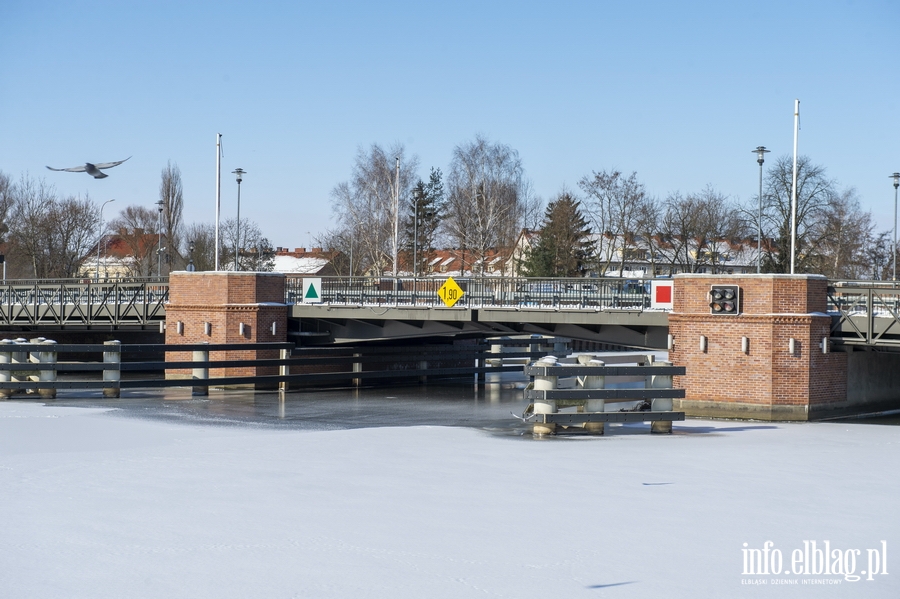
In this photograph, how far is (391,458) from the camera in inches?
530

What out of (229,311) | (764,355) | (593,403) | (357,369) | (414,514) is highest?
(229,311)

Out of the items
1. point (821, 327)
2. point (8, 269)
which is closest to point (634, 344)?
point (821, 327)

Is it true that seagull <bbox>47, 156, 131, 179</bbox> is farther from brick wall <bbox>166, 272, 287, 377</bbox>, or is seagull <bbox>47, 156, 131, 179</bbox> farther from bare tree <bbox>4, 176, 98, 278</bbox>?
bare tree <bbox>4, 176, 98, 278</bbox>

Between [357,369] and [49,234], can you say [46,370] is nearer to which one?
[357,369]

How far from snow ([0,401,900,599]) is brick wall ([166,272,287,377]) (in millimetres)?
12060

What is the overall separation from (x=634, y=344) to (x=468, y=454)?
1323 cm

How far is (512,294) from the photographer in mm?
27500

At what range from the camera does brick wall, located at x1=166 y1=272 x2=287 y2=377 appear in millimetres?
28047

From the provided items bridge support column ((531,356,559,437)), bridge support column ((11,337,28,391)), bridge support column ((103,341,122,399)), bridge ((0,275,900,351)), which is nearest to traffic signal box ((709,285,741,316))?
bridge ((0,275,900,351))

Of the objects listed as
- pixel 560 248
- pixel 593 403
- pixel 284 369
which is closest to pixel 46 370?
pixel 284 369

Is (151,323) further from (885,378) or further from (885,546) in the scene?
(885,546)

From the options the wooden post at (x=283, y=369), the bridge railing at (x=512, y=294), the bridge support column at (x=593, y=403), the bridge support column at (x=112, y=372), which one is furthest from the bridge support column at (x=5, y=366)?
the bridge support column at (x=593, y=403)

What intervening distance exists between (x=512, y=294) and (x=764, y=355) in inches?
304

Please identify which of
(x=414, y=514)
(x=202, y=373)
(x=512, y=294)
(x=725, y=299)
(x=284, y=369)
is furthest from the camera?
(x=284, y=369)
